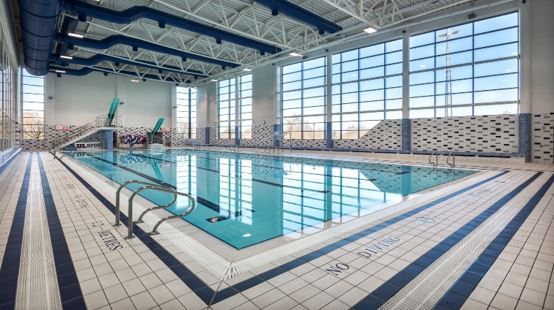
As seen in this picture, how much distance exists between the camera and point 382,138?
48.7 ft

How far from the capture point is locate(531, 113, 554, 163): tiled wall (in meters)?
10.5

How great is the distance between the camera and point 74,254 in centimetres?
265

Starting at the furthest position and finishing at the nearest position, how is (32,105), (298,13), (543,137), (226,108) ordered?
(226,108) → (32,105) → (543,137) → (298,13)

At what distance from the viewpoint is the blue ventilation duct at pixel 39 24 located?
719 centimetres

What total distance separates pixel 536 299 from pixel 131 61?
19.2 meters

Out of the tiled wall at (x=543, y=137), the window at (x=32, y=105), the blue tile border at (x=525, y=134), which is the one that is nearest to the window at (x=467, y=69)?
the blue tile border at (x=525, y=134)

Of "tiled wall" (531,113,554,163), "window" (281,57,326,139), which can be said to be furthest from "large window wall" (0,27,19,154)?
"tiled wall" (531,113,554,163)

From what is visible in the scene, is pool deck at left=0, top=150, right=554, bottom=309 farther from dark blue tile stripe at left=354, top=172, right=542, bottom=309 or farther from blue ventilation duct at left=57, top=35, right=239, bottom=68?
blue ventilation duct at left=57, top=35, right=239, bottom=68

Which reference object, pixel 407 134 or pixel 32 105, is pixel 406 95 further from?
pixel 32 105

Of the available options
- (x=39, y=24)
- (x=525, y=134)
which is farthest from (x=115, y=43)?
(x=525, y=134)

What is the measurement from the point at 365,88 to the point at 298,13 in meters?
6.65

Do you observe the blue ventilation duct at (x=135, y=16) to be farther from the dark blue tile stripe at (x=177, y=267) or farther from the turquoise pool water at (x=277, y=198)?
the dark blue tile stripe at (x=177, y=267)

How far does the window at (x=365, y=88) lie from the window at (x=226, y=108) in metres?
9.42

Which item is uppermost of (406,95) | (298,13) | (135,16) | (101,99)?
(298,13)
